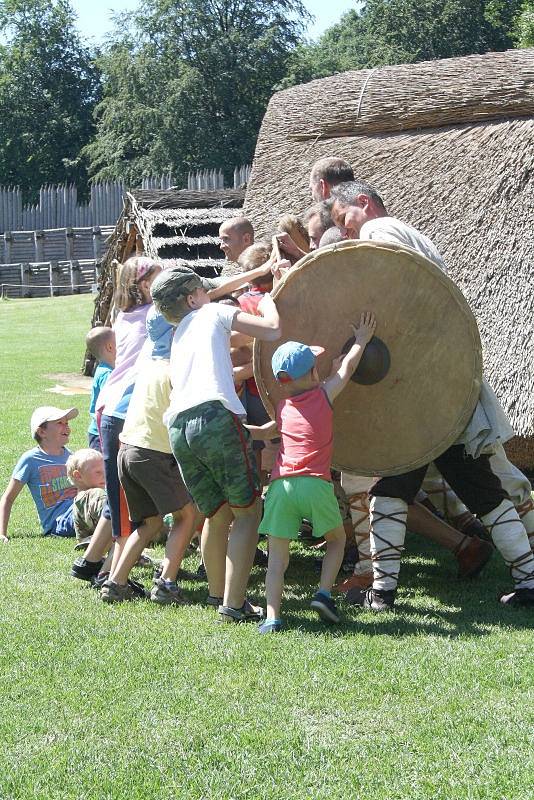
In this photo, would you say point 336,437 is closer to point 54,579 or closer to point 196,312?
point 196,312

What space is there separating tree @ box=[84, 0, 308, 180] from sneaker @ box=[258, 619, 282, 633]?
1624 inches

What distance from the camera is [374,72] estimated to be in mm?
8516

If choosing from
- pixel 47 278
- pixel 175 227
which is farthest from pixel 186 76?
pixel 175 227

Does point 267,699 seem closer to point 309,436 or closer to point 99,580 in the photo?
point 309,436

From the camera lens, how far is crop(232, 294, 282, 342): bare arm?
4.89m

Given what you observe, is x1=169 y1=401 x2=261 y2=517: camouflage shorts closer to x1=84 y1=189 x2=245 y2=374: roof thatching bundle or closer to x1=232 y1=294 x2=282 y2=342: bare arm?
x1=232 y1=294 x2=282 y2=342: bare arm

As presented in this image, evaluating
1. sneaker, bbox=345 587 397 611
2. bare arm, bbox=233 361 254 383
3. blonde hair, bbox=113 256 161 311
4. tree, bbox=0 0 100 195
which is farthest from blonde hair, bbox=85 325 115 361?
tree, bbox=0 0 100 195

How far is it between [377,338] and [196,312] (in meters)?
0.82

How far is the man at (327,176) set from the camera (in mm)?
6051

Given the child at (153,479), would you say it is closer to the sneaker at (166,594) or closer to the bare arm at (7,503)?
the sneaker at (166,594)

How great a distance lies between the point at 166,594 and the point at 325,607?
0.92 meters

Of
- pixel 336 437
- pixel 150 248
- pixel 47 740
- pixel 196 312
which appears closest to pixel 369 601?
pixel 336 437

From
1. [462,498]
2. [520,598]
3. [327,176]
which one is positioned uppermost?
[327,176]

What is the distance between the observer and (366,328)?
4.99 metres
